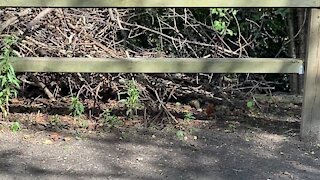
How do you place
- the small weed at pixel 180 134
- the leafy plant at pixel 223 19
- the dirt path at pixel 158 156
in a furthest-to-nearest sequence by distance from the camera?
1. the leafy plant at pixel 223 19
2. the small weed at pixel 180 134
3. the dirt path at pixel 158 156

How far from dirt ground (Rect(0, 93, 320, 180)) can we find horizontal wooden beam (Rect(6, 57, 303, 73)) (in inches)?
22.4

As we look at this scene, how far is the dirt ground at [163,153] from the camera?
3.86 m

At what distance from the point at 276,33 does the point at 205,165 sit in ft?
9.38

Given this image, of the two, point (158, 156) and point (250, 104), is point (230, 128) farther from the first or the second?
point (158, 156)

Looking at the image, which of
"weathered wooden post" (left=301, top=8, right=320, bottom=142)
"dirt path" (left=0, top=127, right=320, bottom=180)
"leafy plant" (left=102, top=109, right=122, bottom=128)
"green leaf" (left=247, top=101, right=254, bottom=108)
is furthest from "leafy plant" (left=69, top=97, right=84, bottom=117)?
"weathered wooden post" (left=301, top=8, right=320, bottom=142)

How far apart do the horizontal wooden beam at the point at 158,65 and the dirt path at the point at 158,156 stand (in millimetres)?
570

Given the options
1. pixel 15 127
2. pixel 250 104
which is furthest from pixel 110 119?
pixel 250 104

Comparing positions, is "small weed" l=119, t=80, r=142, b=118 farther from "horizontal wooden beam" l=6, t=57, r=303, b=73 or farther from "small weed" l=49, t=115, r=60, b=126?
"small weed" l=49, t=115, r=60, b=126

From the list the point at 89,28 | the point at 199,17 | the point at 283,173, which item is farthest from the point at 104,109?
the point at 283,173

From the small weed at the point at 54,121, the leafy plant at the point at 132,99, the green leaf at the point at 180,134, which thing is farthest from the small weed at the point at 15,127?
the green leaf at the point at 180,134

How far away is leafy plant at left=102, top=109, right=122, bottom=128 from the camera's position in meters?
4.89

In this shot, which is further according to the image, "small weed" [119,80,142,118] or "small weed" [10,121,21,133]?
"small weed" [119,80,142,118]

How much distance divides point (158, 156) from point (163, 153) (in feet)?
0.24

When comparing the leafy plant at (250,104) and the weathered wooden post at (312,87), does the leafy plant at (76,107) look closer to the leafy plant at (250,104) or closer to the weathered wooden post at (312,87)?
the leafy plant at (250,104)
